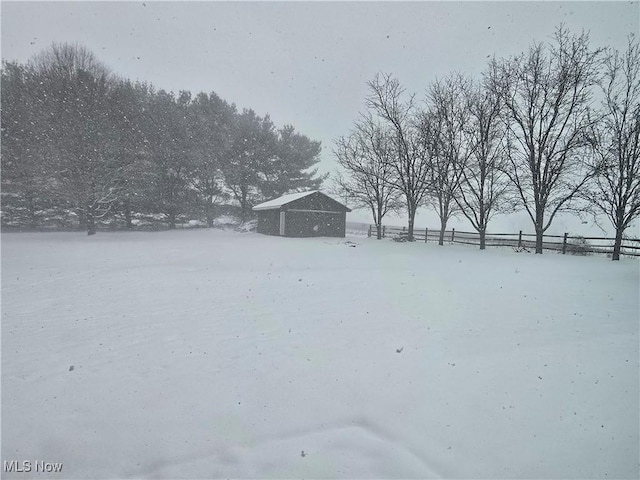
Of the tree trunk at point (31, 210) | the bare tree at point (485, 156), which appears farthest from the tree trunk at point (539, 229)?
the tree trunk at point (31, 210)

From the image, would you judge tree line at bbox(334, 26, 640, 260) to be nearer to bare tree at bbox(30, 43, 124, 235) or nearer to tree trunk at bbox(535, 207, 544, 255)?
tree trunk at bbox(535, 207, 544, 255)

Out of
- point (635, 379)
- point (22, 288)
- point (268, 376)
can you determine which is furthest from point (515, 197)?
point (22, 288)

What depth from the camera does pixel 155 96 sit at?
33281 mm

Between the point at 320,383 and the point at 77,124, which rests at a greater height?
the point at 77,124

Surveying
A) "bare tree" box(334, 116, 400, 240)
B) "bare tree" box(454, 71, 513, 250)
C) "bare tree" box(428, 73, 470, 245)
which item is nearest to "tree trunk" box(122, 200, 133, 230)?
"bare tree" box(334, 116, 400, 240)

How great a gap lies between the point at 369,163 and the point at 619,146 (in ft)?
54.4

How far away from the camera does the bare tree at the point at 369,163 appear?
2586cm

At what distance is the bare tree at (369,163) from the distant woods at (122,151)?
1055cm

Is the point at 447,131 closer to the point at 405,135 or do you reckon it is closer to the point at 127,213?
the point at 405,135

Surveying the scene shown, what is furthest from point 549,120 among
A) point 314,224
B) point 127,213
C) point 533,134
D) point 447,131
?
point 127,213

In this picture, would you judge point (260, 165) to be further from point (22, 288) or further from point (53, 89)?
point (22, 288)

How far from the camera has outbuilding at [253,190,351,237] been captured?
2677cm

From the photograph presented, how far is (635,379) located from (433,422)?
119 inches

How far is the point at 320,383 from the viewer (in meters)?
3.64
